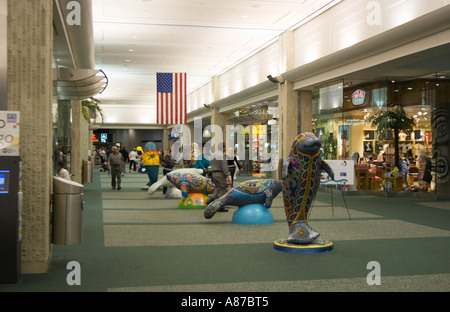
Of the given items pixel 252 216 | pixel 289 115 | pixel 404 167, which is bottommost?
pixel 252 216

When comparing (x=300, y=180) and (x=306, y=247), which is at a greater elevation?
(x=300, y=180)

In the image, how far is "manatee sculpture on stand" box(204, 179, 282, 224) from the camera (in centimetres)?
980

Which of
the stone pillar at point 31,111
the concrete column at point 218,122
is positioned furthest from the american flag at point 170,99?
the stone pillar at point 31,111

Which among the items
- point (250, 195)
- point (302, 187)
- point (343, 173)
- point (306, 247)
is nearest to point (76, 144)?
point (343, 173)

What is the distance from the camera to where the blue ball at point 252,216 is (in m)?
9.78

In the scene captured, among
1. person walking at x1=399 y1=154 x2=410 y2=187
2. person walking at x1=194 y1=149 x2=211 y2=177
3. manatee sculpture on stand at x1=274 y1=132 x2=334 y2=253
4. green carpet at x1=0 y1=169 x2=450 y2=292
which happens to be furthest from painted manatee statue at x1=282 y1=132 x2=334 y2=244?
person walking at x1=399 y1=154 x2=410 y2=187

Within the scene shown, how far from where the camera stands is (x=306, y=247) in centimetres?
704

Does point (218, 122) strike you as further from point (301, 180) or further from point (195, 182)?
point (301, 180)

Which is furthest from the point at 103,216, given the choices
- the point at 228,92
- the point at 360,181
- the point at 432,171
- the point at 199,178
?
the point at 228,92

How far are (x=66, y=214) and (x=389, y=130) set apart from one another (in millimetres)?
12866

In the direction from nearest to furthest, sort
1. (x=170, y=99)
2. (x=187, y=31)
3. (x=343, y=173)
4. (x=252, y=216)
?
(x=252, y=216)
(x=343, y=173)
(x=187, y=31)
(x=170, y=99)

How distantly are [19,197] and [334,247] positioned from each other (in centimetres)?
424

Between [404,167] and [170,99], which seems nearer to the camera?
[404,167]

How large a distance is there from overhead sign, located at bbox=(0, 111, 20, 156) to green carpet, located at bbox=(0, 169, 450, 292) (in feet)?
4.38
